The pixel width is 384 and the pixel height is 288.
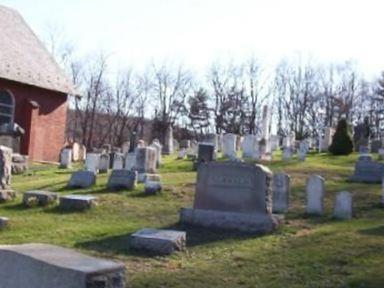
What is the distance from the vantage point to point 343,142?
1177 inches

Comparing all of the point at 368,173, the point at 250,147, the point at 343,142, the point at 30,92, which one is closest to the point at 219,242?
the point at 368,173

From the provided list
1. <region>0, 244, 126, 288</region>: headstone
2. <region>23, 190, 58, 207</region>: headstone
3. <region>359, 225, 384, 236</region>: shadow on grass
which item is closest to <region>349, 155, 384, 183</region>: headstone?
<region>359, 225, 384, 236</region>: shadow on grass

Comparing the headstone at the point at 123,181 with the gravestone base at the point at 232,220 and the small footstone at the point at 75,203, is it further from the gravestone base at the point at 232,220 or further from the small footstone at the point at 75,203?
the gravestone base at the point at 232,220

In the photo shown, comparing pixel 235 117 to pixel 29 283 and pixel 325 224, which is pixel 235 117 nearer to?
pixel 325 224

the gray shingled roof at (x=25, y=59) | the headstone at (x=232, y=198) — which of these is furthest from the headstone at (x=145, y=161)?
the gray shingled roof at (x=25, y=59)

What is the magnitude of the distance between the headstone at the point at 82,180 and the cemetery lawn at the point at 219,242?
968 millimetres

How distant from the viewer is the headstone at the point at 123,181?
15555mm

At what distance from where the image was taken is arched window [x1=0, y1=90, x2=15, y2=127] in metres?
33.5

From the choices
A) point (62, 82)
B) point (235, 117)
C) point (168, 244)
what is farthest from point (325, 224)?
point (235, 117)

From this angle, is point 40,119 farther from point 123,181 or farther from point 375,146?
point 123,181

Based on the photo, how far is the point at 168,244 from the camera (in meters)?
9.49

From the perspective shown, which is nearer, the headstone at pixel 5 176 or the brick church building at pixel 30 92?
the headstone at pixel 5 176

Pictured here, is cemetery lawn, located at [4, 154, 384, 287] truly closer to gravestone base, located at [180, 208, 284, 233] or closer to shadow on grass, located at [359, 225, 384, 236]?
shadow on grass, located at [359, 225, 384, 236]

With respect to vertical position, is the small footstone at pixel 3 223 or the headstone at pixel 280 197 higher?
the headstone at pixel 280 197
